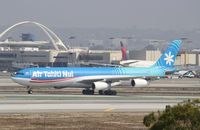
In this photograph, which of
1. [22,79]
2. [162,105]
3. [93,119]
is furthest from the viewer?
[22,79]

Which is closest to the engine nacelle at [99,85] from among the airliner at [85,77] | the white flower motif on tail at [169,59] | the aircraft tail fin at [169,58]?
the airliner at [85,77]

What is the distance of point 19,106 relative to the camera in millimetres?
58625

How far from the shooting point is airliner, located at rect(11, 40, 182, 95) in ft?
274

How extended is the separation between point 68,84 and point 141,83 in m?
9.02

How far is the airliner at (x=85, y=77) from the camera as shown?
274 ft

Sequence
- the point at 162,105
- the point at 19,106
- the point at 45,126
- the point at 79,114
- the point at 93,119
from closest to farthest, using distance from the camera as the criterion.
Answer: the point at 45,126, the point at 93,119, the point at 79,114, the point at 19,106, the point at 162,105

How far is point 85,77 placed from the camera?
8581 centimetres

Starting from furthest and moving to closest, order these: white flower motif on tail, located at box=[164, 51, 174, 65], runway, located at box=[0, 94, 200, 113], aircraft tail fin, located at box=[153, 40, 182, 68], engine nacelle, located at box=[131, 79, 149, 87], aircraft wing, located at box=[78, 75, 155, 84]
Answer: white flower motif on tail, located at box=[164, 51, 174, 65] → aircraft tail fin, located at box=[153, 40, 182, 68] → aircraft wing, located at box=[78, 75, 155, 84] → engine nacelle, located at box=[131, 79, 149, 87] → runway, located at box=[0, 94, 200, 113]

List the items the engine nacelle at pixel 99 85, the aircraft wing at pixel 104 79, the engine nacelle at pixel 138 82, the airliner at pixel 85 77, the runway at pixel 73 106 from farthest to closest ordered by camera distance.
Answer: the aircraft wing at pixel 104 79
the engine nacelle at pixel 138 82
the engine nacelle at pixel 99 85
the airliner at pixel 85 77
the runway at pixel 73 106

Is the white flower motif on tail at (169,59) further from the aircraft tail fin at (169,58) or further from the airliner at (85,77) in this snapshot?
the airliner at (85,77)

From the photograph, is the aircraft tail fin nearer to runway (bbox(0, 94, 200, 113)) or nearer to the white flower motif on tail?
the white flower motif on tail

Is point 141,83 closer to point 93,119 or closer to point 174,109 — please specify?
point 93,119

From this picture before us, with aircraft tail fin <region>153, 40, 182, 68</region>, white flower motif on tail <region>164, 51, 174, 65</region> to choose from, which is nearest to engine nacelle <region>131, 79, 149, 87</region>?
aircraft tail fin <region>153, 40, 182, 68</region>

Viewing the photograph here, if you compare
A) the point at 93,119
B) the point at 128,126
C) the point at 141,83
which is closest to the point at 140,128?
the point at 128,126
